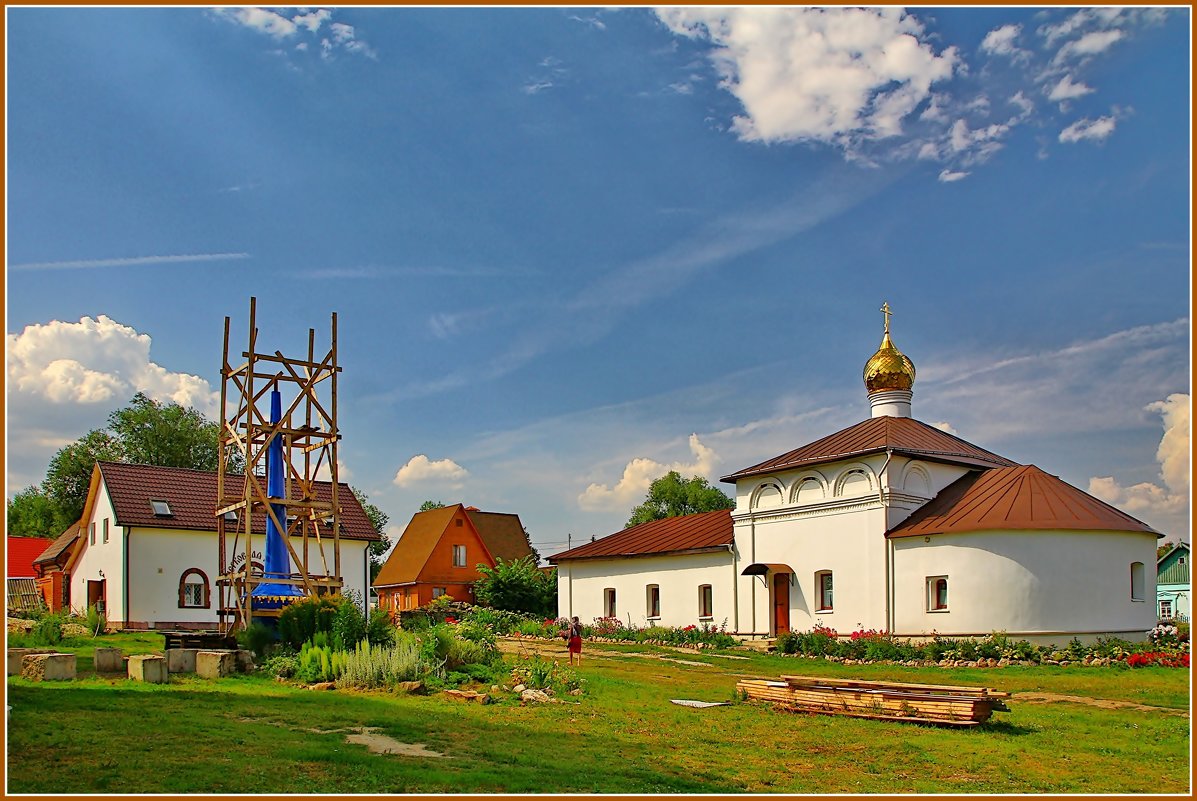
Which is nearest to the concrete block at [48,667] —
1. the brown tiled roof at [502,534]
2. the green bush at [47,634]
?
the green bush at [47,634]

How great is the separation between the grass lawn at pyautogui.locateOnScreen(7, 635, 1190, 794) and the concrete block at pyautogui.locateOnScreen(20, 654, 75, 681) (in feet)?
1.06

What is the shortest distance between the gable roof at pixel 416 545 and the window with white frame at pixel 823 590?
23691 millimetres

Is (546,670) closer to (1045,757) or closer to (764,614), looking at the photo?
(1045,757)

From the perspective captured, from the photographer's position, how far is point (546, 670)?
16.9 metres

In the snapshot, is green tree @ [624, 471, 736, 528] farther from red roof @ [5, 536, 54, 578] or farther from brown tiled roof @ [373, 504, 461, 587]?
red roof @ [5, 536, 54, 578]

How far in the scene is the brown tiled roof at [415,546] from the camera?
5003 cm

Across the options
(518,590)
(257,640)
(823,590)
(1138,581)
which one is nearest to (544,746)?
(257,640)

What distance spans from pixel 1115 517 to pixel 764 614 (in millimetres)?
9978

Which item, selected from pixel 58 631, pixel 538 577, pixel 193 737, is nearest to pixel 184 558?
pixel 58 631

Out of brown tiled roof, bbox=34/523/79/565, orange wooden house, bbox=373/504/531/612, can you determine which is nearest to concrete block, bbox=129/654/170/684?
brown tiled roof, bbox=34/523/79/565

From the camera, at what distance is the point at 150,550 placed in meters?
31.8

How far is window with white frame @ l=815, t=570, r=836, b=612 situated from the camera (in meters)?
30.3

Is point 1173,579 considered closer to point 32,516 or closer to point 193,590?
point 193,590

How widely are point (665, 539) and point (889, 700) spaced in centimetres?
2185
